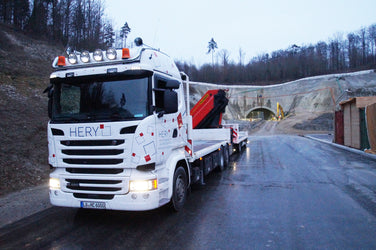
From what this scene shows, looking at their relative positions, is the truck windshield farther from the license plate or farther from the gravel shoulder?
the gravel shoulder

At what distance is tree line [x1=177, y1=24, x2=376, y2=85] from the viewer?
8625 cm

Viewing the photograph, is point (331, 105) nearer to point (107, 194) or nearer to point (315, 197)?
point (315, 197)

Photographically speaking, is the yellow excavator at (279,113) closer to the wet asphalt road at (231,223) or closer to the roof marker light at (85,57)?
the wet asphalt road at (231,223)

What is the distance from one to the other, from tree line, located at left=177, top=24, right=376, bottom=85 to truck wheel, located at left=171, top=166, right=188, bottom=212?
264 ft

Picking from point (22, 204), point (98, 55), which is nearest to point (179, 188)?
point (98, 55)

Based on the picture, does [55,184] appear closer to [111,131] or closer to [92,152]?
[92,152]

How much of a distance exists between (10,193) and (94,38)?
26746 mm

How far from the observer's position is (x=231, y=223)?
4.90 m

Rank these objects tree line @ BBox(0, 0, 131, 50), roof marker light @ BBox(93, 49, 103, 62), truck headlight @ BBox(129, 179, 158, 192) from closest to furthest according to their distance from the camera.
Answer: truck headlight @ BBox(129, 179, 158, 192) < roof marker light @ BBox(93, 49, 103, 62) < tree line @ BBox(0, 0, 131, 50)

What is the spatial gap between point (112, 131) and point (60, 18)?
35.5 meters

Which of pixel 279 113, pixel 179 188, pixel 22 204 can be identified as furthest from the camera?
pixel 279 113

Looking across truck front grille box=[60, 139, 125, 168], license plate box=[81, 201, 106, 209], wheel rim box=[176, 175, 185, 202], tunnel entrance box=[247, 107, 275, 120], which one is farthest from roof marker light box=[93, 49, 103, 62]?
tunnel entrance box=[247, 107, 275, 120]

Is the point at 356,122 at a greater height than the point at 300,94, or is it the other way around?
the point at 300,94

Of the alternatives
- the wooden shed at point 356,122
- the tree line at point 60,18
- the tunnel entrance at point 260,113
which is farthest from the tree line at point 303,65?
the wooden shed at point 356,122
